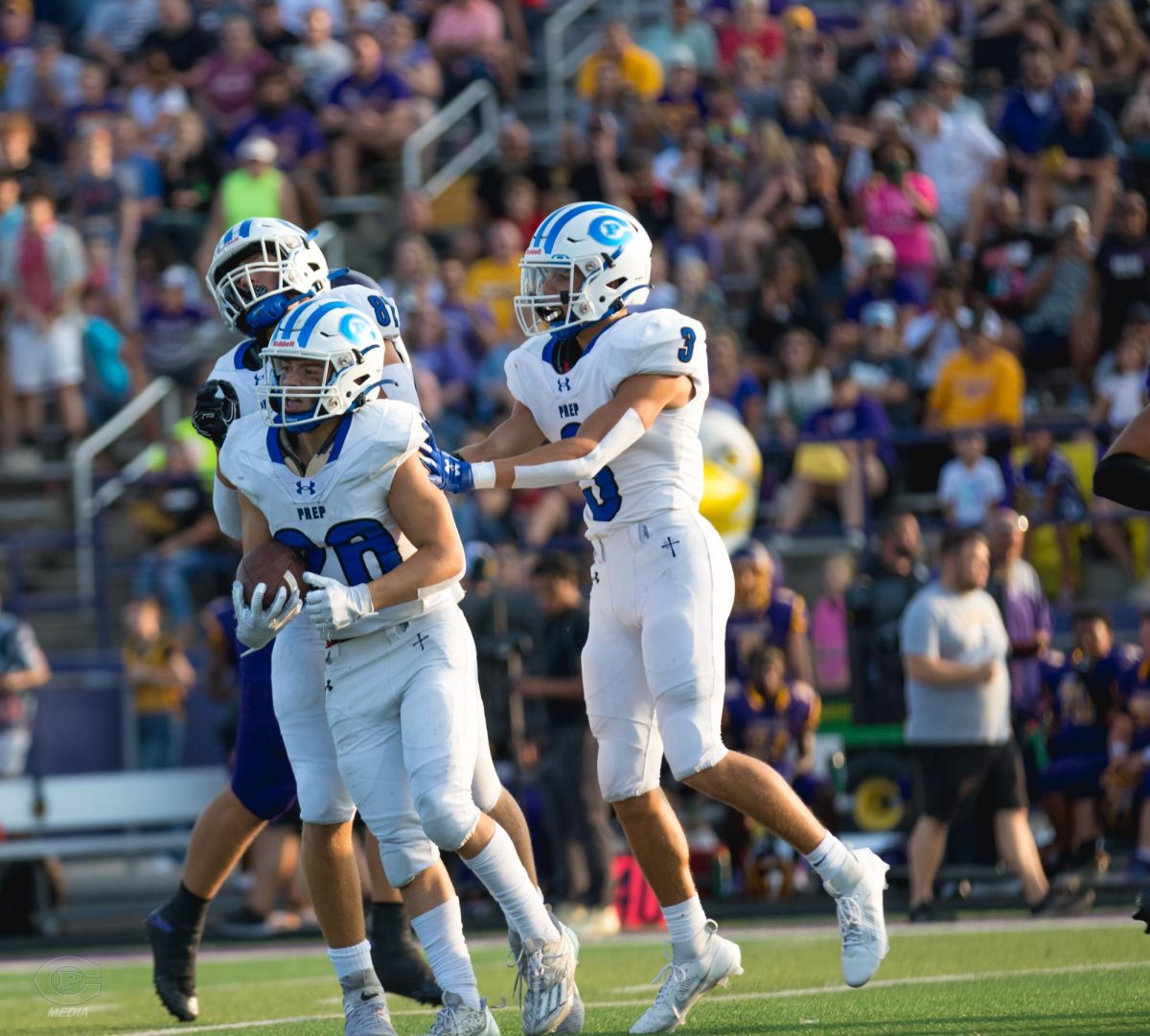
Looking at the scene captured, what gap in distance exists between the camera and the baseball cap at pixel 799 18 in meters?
14.3

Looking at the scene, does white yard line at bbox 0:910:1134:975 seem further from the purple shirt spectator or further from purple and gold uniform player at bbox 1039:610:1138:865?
the purple shirt spectator

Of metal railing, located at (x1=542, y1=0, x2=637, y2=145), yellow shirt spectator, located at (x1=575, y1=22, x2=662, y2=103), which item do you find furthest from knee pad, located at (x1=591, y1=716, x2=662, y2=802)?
metal railing, located at (x1=542, y1=0, x2=637, y2=145)

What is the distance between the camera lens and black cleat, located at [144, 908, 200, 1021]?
6211 millimetres

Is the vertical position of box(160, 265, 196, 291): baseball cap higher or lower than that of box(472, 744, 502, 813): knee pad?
higher

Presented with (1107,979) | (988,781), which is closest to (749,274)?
(988,781)

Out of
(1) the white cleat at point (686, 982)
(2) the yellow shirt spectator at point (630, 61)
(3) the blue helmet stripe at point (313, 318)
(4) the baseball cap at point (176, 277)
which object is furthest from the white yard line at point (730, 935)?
(2) the yellow shirt spectator at point (630, 61)

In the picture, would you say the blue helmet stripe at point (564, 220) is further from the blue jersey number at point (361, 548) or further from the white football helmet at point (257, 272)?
the blue jersey number at point (361, 548)

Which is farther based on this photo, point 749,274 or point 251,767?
point 749,274

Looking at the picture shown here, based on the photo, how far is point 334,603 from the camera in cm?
491

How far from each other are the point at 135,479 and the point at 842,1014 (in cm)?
809

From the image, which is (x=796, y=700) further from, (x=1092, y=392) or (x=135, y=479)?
(x=135, y=479)

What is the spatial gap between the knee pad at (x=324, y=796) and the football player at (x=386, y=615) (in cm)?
17

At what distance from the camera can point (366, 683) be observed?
512 centimetres

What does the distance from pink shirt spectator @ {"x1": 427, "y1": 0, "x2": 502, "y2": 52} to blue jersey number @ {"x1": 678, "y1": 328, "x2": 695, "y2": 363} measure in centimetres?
1040
